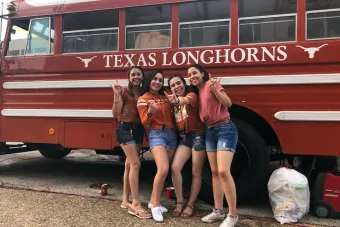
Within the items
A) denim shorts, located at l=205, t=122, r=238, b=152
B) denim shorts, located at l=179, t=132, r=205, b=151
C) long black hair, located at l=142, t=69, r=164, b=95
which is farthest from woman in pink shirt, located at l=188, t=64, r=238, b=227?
long black hair, located at l=142, t=69, r=164, b=95

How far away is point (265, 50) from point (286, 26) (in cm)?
35

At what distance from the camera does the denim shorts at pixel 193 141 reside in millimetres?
3678

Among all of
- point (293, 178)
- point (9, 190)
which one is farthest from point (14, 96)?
point (293, 178)

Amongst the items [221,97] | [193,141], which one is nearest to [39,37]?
[193,141]

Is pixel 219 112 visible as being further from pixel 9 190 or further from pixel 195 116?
pixel 9 190

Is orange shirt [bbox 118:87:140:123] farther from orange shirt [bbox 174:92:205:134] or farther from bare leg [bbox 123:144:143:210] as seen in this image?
orange shirt [bbox 174:92:205:134]

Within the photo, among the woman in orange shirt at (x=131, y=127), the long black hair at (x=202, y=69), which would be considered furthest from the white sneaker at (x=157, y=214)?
the long black hair at (x=202, y=69)

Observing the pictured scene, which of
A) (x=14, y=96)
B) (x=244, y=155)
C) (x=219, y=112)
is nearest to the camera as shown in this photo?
(x=219, y=112)

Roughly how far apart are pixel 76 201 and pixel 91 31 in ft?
7.34

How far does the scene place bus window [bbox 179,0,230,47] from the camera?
4.17 meters

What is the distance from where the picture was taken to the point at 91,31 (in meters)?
4.75

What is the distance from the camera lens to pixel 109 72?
460cm

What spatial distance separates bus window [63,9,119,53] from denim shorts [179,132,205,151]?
1641 millimetres

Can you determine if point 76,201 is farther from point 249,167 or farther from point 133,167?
point 249,167
